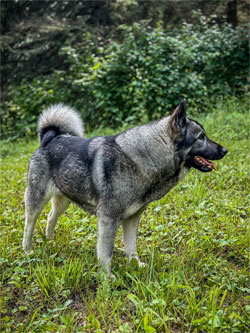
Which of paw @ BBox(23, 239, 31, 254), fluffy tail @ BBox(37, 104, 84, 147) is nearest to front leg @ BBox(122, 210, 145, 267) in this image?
paw @ BBox(23, 239, 31, 254)

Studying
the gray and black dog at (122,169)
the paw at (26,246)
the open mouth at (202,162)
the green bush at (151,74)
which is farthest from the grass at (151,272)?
the green bush at (151,74)

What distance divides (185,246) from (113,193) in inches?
39.6

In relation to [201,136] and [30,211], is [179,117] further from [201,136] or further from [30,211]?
[30,211]

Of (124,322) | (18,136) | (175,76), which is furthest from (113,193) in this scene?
(18,136)

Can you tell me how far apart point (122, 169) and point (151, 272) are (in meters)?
0.96

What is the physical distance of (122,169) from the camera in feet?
9.86

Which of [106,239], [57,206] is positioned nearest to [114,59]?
[57,206]

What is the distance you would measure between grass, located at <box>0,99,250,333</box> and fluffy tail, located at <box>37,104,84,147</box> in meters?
1.13

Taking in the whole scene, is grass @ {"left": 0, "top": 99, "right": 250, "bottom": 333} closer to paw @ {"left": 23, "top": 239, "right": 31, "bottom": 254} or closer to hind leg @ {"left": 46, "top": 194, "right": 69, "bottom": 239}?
paw @ {"left": 23, "top": 239, "right": 31, "bottom": 254}

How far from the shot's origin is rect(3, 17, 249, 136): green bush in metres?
8.62

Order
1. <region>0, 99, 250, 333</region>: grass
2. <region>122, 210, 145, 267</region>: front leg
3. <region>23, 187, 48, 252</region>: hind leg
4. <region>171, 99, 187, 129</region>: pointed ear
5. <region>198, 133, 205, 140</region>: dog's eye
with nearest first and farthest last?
<region>0, 99, 250, 333</region>: grass < <region>171, 99, 187, 129</region>: pointed ear < <region>198, 133, 205, 140</region>: dog's eye < <region>122, 210, 145, 267</region>: front leg < <region>23, 187, 48, 252</region>: hind leg

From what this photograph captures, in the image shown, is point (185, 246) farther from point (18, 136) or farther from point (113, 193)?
point (18, 136)

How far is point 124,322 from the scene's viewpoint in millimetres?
2426

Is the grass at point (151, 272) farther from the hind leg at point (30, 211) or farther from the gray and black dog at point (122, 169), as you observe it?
the gray and black dog at point (122, 169)
